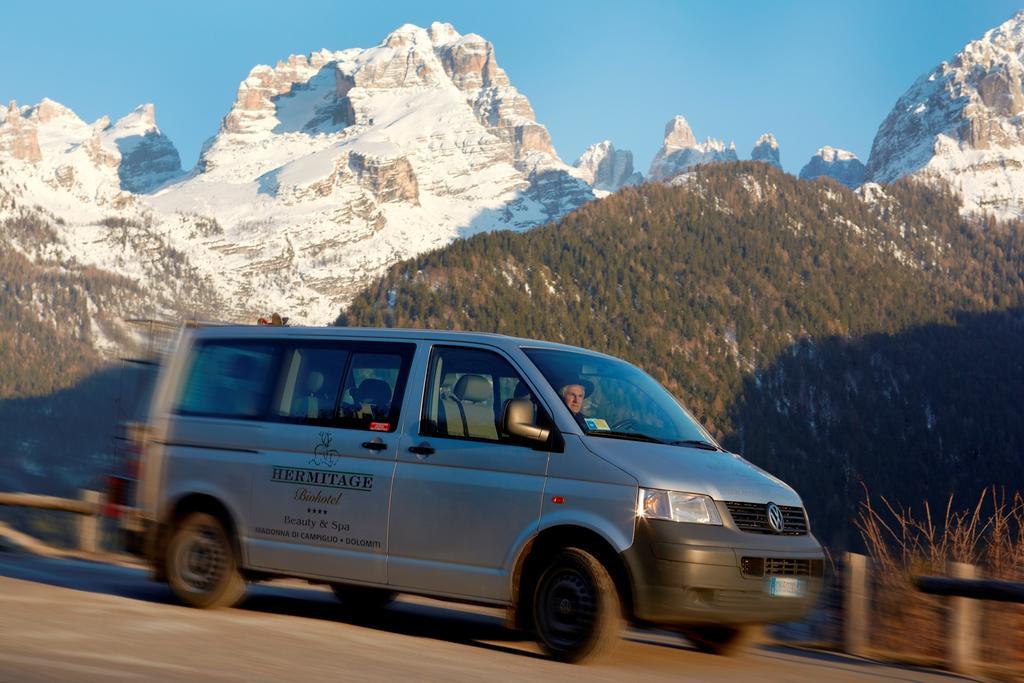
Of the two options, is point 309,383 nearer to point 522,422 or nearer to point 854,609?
point 522,422

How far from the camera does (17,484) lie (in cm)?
12306

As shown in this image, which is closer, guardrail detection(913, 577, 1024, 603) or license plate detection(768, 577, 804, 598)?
license plate detection(768, 577, 804, 598)

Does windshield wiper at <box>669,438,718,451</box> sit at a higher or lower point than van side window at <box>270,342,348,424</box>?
lower

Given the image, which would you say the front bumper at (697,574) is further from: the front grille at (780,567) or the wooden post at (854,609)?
the wooden post at (854,609)

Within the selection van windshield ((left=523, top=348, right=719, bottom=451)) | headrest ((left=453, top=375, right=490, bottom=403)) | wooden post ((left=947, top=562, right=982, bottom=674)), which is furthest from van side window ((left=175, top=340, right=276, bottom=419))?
wooden post ((left=947, top=562, right=982, bottom=674))

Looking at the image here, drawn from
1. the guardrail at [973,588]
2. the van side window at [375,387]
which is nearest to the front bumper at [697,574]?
the guardrail at [973,588]

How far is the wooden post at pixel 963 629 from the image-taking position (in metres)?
9.04

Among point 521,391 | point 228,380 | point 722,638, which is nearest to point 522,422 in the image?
point 521,391

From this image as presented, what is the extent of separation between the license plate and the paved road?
0.55 meters

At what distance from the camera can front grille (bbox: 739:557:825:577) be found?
7770 mm

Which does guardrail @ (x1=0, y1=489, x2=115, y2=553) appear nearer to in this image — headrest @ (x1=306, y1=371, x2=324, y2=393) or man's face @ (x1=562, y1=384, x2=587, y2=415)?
headrest @ (x1=306, y1=371, x2=324, y2=393)

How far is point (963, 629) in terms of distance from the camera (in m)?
9.11

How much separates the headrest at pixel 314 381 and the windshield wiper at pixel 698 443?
2.51 metres

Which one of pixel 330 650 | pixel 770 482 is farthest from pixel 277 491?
pixel 770 482
